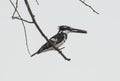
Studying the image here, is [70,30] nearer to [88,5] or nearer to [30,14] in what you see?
[88,5]

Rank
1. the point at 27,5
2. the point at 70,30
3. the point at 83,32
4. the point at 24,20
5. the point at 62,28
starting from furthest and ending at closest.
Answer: the point at 62,28
the point at 70,30
the point at 83,32
the point at 24,20
the point at 27,5

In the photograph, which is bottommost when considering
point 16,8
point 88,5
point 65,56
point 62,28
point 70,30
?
point 62,28

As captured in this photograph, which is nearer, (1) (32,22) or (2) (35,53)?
(1) (32,22)

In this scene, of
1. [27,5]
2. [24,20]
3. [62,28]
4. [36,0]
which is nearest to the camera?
[27,5]

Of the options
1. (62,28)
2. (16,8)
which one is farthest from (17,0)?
(62,28)

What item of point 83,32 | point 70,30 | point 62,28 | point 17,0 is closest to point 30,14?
point 17,0

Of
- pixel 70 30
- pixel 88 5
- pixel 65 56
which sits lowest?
pixel 70 30

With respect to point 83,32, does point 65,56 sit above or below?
above

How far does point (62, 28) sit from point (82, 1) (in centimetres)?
195

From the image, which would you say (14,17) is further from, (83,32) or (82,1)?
(83,32)

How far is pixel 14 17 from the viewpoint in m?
2.77

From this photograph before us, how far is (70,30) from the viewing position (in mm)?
3922

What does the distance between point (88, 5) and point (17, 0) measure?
628 mm

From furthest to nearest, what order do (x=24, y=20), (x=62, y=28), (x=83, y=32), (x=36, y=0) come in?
(x=62, y=28) → (x=83, y=32) → (x=36, y=0) → (x=24, y=20)
